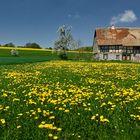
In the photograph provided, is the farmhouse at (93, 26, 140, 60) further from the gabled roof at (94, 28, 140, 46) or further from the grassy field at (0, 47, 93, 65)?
the grassy field at (0, 47, 93, 65)

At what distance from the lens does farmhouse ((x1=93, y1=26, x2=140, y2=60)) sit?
322 feet

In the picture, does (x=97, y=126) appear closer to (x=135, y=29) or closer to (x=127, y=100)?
(x=127, y=100)

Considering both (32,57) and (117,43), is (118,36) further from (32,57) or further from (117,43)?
(32,57)

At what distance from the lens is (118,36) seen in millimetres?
102125

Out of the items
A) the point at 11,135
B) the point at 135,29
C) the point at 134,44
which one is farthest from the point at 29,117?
the point at 135,29

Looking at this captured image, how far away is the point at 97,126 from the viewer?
732 cm

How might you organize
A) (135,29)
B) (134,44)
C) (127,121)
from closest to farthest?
(127,121), (134,44), (135,29)

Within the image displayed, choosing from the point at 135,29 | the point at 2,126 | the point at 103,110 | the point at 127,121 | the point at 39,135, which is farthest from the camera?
the point at 135,29

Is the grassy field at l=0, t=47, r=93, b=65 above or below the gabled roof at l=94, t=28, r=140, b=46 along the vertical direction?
below

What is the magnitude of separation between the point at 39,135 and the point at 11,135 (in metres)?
0.53

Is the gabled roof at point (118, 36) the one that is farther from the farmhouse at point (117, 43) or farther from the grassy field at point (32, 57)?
the grassy field at point (32, 57)

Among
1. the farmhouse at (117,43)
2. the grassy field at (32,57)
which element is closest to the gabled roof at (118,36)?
the farmhouse at (117,43)

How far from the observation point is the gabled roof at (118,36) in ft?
324

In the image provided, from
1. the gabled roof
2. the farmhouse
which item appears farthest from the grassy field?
the gabled roof
